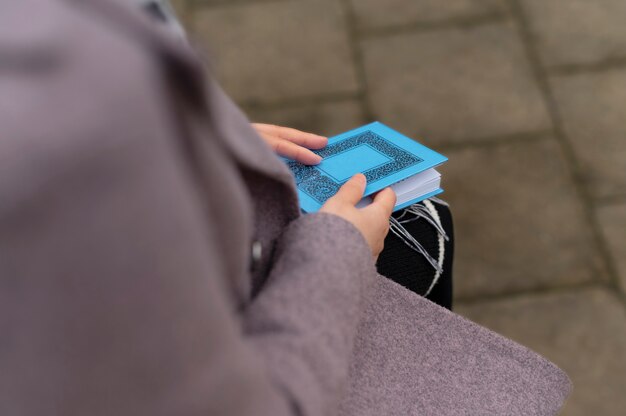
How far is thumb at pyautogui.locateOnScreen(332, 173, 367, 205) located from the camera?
2.59 ft

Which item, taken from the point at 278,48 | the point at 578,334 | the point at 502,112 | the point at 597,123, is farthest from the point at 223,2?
the point at 578,334

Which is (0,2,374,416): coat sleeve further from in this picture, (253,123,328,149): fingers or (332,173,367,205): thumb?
(253,123,328,149): fingers

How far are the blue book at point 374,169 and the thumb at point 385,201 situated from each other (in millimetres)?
13

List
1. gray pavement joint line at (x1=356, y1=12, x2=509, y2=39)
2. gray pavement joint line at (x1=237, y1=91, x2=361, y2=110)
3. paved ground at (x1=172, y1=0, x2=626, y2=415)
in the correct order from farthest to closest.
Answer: gray pavement joint line at (x1=356, y1=12, x2=509, y2=39)
gray pavement joint line at (x1=237, y1=91, x2=361, y2=110)
paved ground at (x1=172, y1=0, x2=626, y2=415)

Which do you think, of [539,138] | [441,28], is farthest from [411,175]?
[441,28]

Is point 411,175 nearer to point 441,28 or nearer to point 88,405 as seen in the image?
point 88,405

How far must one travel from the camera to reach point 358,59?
6.96ft

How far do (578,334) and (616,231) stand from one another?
0.97 feet

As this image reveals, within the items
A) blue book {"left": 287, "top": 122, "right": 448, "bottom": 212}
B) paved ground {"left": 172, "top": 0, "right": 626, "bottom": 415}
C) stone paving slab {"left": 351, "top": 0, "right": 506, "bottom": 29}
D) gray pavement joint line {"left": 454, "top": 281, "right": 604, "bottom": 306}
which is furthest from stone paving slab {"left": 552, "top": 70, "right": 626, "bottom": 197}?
blue book {"left": 287, "top": 122, "right": 448, "bottom": 212}

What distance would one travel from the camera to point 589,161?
182 cm

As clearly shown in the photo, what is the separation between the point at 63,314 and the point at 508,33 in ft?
6.57

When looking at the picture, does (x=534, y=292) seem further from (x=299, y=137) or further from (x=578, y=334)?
(x=299, y=137)

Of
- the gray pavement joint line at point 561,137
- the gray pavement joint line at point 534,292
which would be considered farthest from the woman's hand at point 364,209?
the gray pavement joint line at point 561,137

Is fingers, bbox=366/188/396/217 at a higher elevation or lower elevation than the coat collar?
lower
